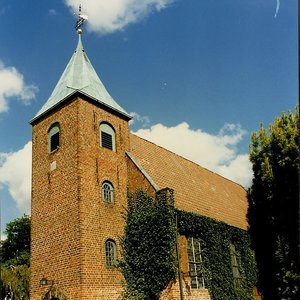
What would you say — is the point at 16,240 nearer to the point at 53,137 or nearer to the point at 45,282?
the point at 53,137

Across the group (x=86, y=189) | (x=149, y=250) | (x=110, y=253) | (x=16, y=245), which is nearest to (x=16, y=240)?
(x=16, y=245)

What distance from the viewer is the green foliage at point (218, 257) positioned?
61.7ft

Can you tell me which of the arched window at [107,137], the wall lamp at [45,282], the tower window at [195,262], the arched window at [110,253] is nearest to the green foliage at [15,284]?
the wall lamp at [45,282]

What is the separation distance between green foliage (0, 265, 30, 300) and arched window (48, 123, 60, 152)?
13824mm

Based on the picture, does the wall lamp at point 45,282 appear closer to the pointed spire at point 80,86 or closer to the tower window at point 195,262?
the tower window at point 195,262

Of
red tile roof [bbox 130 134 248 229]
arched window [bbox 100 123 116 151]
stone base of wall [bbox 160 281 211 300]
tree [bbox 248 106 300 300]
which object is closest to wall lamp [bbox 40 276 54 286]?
stone base of wall [bbox 160 281 211 300]

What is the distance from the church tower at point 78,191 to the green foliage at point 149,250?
54cm

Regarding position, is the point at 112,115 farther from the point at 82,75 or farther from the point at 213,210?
the point at 213,210

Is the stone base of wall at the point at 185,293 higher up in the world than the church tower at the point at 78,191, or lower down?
lower down

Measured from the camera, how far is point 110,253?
57.6 ft

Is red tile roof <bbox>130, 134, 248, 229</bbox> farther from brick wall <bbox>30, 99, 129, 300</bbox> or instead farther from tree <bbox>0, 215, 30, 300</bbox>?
tree <bbox>0, 215, 30, 300</bbox>

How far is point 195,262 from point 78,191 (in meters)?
6.50

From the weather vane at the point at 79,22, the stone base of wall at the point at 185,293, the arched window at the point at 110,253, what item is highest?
the weather vane at the point at 79,22

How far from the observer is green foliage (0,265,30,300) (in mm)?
28656
